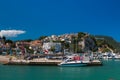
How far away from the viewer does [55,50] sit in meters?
187

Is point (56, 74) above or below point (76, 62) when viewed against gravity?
below

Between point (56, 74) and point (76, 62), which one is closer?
point (56, 74)

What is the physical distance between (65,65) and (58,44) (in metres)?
110

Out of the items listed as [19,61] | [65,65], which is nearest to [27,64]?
[19,61]

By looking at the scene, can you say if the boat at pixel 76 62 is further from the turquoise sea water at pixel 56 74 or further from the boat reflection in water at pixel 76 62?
the turquoise sea water at pixel 56 74

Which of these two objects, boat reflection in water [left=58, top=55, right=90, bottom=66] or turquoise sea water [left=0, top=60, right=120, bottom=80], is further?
boat reflection in water [left=58, top=55, right=90, bottom=66]

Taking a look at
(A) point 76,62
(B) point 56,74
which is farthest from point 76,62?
(B) point 56,74

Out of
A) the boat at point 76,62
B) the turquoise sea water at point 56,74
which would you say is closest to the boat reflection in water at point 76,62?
the boat at point 76,62

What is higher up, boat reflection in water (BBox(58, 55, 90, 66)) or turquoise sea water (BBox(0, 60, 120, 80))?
boat reflection in water (BBox(58, 55, 90, 66))

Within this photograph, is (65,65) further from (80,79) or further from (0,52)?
(0,52)

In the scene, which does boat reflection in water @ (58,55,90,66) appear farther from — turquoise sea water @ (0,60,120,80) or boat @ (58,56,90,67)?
turquoise sea water @ (0,60,120,80)

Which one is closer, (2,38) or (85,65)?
(85,65)

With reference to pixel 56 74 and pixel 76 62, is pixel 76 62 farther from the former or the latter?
pixel 56 74

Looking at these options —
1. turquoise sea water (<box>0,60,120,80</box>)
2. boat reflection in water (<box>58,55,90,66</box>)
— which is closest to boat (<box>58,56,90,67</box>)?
boat reflection in water (<box>58,55,90,66</box>)
